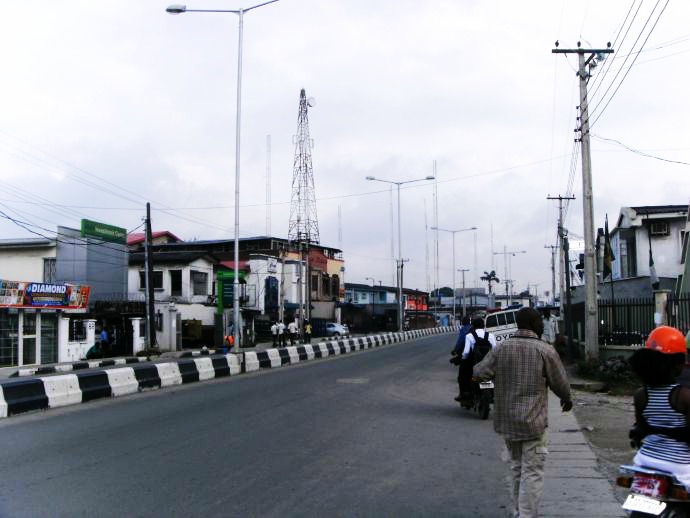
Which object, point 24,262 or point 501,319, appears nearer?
point 501,319

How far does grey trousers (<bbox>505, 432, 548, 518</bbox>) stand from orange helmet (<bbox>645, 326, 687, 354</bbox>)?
120cm

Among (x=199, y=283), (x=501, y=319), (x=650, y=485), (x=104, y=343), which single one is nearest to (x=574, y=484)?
(x=650, y=485)

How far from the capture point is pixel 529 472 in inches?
201

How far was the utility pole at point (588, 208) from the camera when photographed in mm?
19953

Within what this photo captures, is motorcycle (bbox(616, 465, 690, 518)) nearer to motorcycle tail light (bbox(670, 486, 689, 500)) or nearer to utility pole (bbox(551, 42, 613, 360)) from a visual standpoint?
motorcycle tail light (bbox(670, 486, 689, 500))

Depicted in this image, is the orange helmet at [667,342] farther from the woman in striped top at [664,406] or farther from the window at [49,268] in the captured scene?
the window at [49,268]

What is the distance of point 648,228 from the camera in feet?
112

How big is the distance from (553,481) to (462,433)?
301 centimetres

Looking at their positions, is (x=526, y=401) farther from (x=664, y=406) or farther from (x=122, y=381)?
(x=122, y=381)

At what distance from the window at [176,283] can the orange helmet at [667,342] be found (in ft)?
159

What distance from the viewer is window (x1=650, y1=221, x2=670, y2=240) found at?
33.9 metres

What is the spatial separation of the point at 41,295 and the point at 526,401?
2884cm

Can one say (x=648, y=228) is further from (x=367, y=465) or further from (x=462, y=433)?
(x=367, y=465)

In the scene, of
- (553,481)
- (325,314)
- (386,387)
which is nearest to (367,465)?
(553,481)
